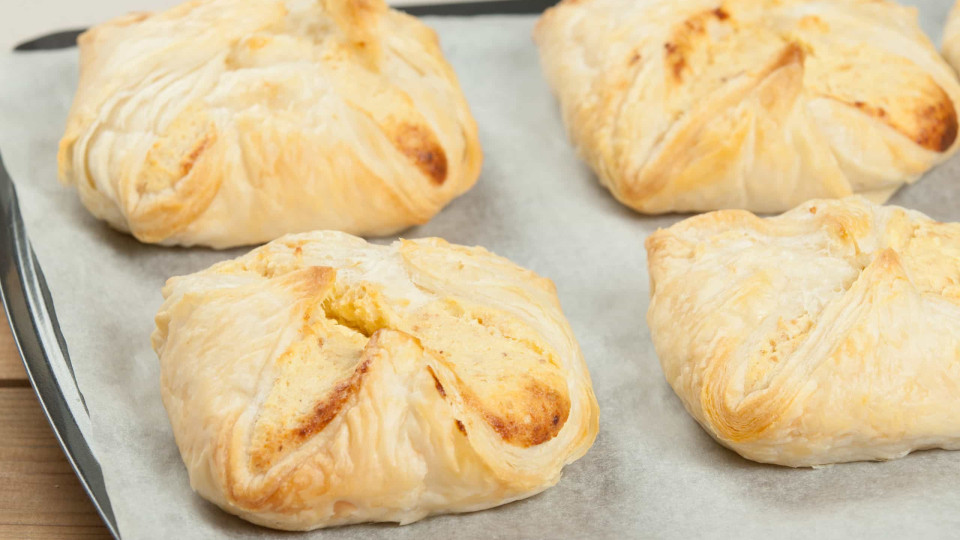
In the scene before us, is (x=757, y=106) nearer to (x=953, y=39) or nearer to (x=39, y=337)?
(x=953, y=39)

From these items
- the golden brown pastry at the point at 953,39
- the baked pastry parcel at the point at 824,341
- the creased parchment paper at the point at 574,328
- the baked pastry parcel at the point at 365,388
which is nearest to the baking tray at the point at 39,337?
the creased parchment paper at the point at 574,328

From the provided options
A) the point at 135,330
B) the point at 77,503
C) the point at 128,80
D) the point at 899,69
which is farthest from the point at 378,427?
the point at 899,69

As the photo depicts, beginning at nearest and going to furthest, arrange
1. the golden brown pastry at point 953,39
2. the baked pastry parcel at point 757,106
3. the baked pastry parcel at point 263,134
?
the baked pastry parcel at point 263,134 < the baked pastry parcel at point 757,106 < the golden brown pastry at point 953,39

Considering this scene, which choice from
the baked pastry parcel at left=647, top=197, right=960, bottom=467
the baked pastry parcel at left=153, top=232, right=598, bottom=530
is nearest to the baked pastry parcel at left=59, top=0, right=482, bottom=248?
the baked pastry parcel at left=153, top=232, right=598, bottom=530

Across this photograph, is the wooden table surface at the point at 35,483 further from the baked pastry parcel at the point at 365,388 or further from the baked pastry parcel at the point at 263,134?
the baked pastry parcel at the point at 263,134

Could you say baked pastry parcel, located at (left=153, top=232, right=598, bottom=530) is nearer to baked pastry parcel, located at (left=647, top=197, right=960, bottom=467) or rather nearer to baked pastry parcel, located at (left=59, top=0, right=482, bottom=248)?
baked pastry parcel, located at (left=647, top=197, right=960, bottom=467)

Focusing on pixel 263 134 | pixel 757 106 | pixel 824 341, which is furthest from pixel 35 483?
pixel 757 106

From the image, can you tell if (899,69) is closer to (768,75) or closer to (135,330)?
Result: (768,75)
